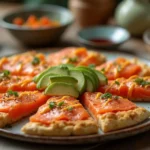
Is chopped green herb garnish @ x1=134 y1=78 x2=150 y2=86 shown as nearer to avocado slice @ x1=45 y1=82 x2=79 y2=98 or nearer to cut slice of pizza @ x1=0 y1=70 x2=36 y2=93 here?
avocado slice @ x1=45 y1=82 x2=79 y2=98

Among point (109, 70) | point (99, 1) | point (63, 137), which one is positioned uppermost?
point (99, 1)

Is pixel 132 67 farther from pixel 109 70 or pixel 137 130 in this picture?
pixel 137 130

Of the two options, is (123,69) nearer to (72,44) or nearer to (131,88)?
(131,88)

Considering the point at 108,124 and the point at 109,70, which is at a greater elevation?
the point at 109,70

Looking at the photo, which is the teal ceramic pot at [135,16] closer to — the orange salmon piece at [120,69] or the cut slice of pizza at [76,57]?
the cut slice of pizza at [76,57]

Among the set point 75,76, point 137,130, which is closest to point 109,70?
point 75,76

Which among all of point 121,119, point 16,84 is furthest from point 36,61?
point 121,119

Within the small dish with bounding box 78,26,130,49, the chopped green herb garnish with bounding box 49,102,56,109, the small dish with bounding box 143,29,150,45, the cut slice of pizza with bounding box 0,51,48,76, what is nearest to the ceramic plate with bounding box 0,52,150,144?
the chopped green herb garnish with bounding box 49,102,56,109
